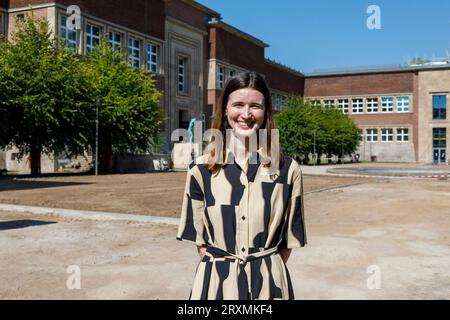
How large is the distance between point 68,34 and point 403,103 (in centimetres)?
5153

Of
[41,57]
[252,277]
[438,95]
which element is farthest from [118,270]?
[438,95]

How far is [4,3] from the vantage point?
35.2 meters

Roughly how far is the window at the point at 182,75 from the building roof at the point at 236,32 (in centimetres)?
581

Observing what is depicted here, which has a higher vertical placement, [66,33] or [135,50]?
[135,50]

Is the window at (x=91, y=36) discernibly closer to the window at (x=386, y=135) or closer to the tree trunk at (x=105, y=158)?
the tree trunk at (x=105, y=158)

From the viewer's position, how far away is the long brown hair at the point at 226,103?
2.19m

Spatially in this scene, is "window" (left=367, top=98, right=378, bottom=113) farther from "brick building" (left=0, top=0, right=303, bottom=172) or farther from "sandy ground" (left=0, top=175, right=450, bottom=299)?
"sandy ground" (left=0, top=175, right=450, bottom=299)

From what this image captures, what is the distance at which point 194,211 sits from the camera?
7.45 feet

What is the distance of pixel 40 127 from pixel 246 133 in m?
25.9

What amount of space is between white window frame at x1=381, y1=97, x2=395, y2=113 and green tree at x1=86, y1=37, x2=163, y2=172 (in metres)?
48.3

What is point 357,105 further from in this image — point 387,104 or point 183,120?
point 183,120

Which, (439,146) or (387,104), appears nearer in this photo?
(439,146)

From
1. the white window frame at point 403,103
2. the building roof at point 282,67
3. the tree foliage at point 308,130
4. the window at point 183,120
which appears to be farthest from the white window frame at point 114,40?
the white window frame at point 403,103

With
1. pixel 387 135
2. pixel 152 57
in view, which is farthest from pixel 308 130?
pixel 387 135
